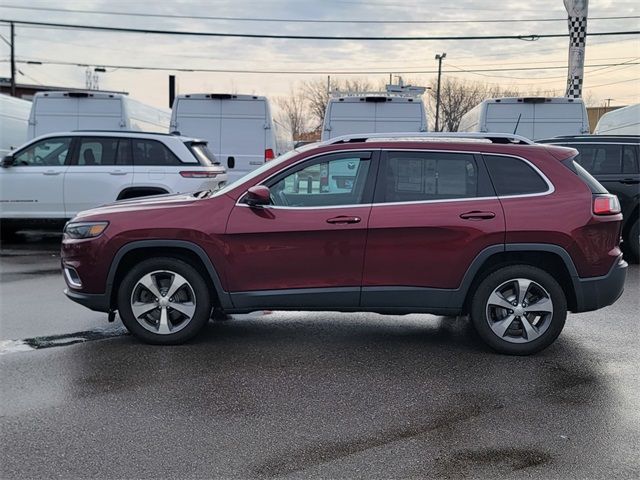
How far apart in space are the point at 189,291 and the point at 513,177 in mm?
2865

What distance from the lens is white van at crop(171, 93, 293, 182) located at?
12664 millimetres

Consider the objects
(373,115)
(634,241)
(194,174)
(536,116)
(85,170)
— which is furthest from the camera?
(536,116)

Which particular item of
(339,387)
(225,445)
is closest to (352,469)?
(225,445)

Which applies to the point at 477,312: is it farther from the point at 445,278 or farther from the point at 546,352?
the point at 546,352

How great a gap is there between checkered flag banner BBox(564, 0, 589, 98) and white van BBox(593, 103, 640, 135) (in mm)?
3647

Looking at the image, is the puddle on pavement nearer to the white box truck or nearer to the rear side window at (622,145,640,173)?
the white box truck

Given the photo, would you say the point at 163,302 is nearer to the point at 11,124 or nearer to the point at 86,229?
the point at 86,229

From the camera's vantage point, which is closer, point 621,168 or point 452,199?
point 452,199

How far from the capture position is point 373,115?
12742mm

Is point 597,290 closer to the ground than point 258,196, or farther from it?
closer to the ground

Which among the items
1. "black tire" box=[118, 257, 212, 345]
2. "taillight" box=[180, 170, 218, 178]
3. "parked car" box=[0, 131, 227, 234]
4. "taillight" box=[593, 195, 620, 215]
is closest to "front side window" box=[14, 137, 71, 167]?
"parked car" box=[0, 131, 227, 234]

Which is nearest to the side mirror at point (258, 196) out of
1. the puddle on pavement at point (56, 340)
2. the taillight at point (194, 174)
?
the puddle on pavement at point (56, 340)

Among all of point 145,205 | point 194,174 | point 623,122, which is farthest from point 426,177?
point 623,122

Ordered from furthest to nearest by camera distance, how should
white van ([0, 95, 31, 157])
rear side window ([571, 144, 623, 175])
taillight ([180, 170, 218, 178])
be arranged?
white van ([0, 95, 31, 157]) → taillight ([180, 170, 218, 178]) → rear side window ([571, 144, 623, 175])
